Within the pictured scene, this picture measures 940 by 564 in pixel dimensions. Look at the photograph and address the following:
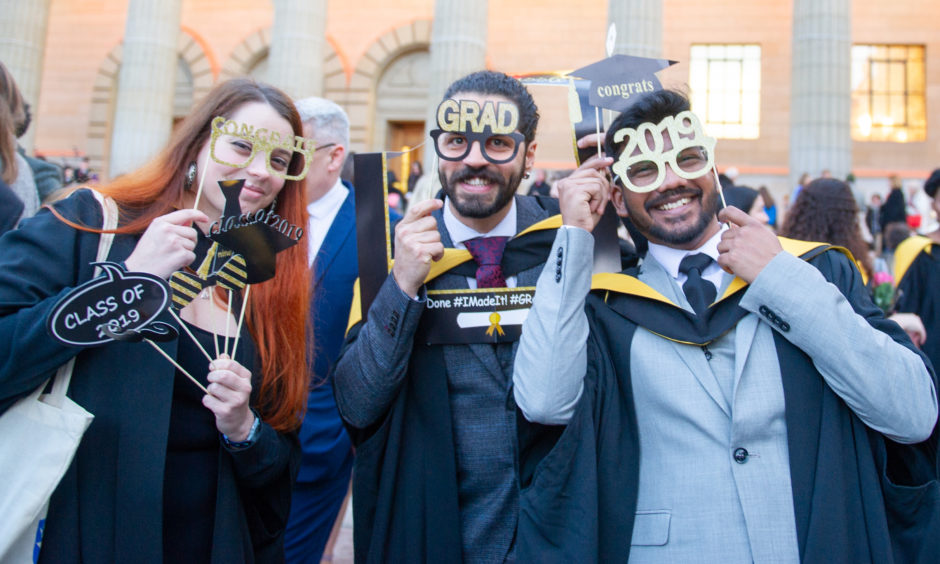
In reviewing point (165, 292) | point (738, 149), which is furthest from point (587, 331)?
point (738, 149)

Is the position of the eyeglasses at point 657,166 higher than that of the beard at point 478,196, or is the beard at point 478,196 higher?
the eyeglasses at point 657,166

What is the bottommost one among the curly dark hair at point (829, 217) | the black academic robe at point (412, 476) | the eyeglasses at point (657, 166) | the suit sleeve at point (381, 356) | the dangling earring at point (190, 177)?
the black academic robe at point (412, 476)

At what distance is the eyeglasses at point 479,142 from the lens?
253 centimetres

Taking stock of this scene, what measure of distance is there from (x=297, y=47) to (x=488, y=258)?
13.8 m

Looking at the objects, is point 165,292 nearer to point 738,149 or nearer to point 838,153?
point 838,153

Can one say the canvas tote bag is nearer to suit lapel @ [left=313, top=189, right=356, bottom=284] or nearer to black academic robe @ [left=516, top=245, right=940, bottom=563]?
black academic robe @ [left=516, top=245, right=940, bottom=563]

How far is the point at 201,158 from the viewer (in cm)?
248

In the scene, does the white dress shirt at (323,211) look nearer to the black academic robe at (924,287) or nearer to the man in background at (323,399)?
the man in background at (323,399)

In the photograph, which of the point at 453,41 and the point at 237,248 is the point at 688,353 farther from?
the point at 453,41

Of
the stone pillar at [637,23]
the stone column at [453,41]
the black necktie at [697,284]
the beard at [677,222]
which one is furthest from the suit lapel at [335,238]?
the stone pillar at [637,23]

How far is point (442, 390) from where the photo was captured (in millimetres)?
2477

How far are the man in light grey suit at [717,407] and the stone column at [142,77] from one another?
1550 centimetres

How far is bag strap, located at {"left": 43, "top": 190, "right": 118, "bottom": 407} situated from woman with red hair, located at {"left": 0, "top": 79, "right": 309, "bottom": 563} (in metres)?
0.02

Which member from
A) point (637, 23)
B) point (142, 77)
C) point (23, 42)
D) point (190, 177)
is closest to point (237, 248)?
point (190, 177)
